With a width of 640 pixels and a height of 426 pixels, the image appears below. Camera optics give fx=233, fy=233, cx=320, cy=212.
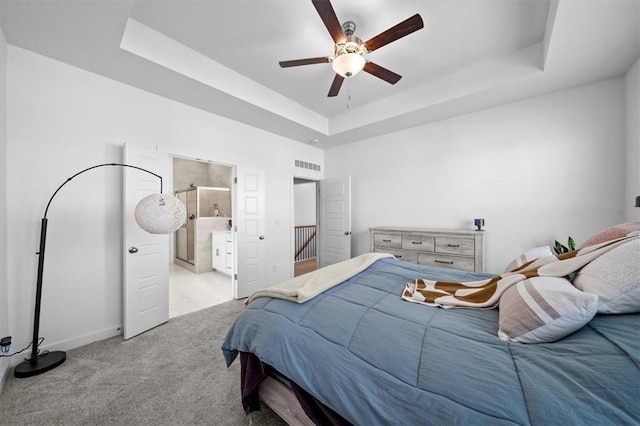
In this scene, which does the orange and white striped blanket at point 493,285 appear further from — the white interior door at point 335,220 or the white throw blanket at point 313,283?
the white interior door at point 335,220

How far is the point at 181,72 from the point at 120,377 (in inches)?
114

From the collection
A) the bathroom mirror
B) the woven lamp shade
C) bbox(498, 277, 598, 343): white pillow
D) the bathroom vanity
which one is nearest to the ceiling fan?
the woven lamp shade

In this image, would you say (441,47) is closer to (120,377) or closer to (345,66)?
(345,66)

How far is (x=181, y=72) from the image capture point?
2488 millimetres

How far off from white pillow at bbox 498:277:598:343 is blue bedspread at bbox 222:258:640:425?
4 cm

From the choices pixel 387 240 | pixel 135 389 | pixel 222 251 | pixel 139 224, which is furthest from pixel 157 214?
pixel 387 240

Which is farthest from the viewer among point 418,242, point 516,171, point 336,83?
point 418,242

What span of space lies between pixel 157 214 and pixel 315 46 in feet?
7.75

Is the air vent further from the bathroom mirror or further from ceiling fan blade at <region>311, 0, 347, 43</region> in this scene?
ceiling fan blade at <region>311, 0, 347, 43</region>

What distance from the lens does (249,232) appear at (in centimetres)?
387

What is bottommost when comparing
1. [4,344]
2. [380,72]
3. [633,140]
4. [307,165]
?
[4,344]

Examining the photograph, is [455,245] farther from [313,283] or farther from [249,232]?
[249,232]

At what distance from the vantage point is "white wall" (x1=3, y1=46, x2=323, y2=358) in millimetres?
2102

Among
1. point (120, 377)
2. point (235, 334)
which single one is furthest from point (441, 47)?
point (120, 377)
